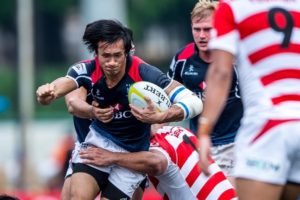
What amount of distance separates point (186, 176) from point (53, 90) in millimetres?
1580

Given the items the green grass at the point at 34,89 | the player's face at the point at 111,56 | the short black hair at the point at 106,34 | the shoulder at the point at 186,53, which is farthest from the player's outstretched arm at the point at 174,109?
the green grass at the point at 34,89

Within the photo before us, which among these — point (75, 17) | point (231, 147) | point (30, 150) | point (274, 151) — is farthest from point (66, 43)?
point (274, 151)

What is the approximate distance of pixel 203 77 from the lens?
11.4 m

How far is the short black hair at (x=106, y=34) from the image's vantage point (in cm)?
1008

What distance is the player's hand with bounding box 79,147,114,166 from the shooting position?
10.5 meters

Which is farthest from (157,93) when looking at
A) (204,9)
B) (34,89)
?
(34,89)

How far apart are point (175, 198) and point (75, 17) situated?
35958mm

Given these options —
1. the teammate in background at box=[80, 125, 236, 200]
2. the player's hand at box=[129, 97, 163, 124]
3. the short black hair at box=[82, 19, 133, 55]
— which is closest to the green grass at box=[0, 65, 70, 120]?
the teammate in background at box=[80, 125, 236, 200]

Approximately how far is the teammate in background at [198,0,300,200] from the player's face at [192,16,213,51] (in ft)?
9.97

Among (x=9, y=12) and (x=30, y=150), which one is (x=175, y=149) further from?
(x=9, y=12)

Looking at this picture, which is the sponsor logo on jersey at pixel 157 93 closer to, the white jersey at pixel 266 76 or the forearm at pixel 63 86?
the forearm at pixel 63 86

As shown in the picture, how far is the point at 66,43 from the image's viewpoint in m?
44.8

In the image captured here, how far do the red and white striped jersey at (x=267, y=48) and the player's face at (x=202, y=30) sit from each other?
9.98ft

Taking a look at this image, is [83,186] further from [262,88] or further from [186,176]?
[262,88]
